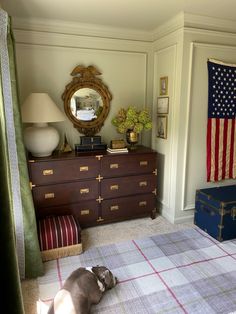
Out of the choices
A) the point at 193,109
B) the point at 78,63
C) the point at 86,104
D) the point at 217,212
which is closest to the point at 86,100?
the point at 86,104

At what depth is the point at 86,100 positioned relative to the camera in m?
3.12

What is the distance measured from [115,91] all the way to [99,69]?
1.13 ft

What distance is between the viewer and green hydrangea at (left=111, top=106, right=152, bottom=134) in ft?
9.86

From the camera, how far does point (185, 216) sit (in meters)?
3.10

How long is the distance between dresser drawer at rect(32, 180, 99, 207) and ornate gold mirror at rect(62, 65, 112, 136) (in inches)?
29.2

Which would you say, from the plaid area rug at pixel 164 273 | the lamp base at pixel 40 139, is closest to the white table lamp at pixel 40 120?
the lamp base at pixel 40 139

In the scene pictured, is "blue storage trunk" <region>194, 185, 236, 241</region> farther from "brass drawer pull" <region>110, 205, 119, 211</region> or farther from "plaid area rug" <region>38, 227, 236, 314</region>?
"brass drawer pull" <region>110, 205, 119, 211</region>

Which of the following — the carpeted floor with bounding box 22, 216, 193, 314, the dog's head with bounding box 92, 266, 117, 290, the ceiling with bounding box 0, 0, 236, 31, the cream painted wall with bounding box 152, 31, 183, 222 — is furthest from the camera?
the cream painted wall with bounding box 152, 31, 183, 222

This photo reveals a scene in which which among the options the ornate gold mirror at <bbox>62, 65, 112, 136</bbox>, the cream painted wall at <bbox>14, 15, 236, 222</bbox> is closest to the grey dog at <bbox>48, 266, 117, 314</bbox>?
the cream painted wall at <bbox>14, 15, 236, 222</bbox>

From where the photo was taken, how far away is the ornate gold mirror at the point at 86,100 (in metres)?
3.02

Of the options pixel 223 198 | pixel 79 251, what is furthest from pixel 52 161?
pixel 223 198

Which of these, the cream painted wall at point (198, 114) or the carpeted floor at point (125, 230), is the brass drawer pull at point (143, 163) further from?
the carpeted floor at point (125, 230)

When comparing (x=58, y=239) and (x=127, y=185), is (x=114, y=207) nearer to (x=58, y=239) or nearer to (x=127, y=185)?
(x=127, y=185)

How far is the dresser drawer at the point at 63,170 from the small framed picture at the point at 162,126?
37.6 inches
